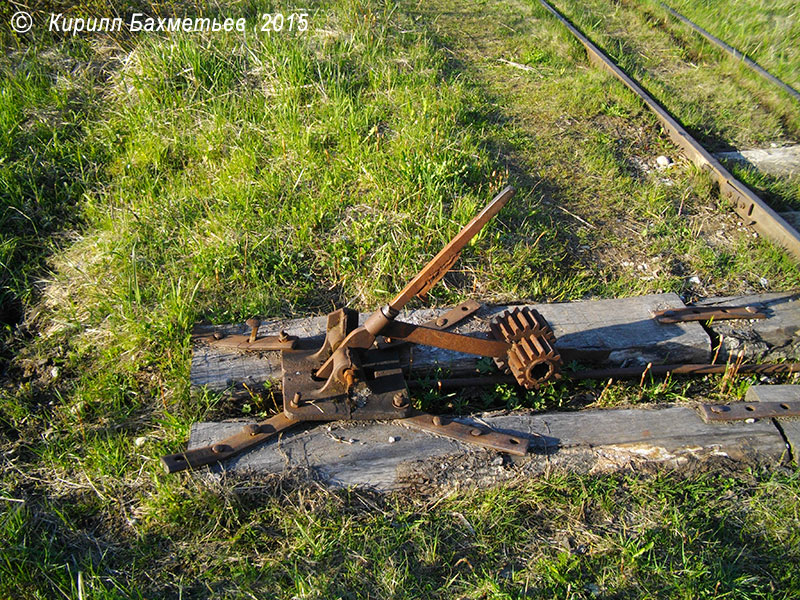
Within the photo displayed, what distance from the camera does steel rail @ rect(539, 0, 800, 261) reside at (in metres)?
4.55

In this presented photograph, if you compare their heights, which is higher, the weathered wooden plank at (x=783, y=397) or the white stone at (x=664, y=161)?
the white stone at (x=664, y=161)

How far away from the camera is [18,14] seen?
21.6ft

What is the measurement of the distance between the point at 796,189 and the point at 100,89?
6.03 metres

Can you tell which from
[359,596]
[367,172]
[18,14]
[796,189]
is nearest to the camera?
[359,596]

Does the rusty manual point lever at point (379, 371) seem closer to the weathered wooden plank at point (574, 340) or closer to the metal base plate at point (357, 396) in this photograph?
the metal base plate at point (357, 396)

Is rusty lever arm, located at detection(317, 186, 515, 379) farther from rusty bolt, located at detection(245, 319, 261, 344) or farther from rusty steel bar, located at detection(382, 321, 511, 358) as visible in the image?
rusty bolt, located at detection(245, 319, 261, 344)

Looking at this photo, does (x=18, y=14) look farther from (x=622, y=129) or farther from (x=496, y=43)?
(x=622, y=129)

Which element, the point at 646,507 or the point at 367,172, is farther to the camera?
the point at 367,172

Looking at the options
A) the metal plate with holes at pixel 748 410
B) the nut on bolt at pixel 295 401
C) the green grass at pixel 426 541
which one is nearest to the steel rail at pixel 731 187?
the metal plate with holes at pixel 748 410

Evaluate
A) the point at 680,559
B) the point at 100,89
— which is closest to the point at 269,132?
the point at 100,89

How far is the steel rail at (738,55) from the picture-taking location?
6.24 meters

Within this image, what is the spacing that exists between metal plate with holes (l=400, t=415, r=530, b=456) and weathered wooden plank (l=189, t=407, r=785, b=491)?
1.3 inches

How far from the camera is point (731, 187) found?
5.00 metres

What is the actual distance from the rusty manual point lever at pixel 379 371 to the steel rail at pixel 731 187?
244cm
